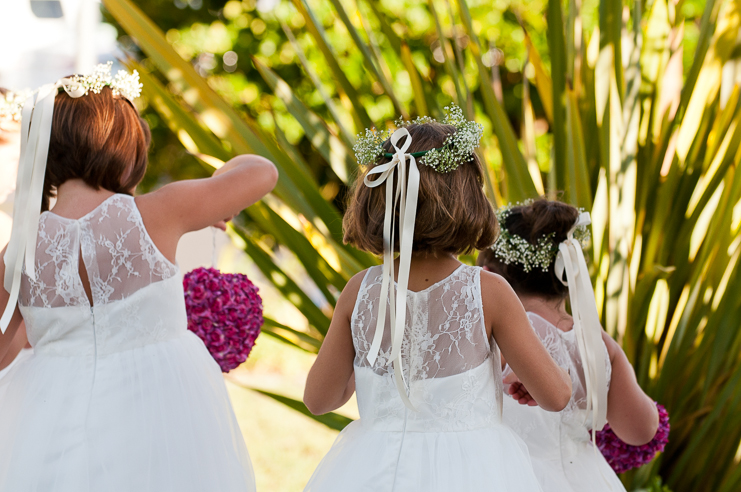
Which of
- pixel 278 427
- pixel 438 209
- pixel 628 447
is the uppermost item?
pixel 438 209

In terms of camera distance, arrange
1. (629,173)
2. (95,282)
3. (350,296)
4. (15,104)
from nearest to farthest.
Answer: (350,296) → (95,282) → (15,104) → (629,173)

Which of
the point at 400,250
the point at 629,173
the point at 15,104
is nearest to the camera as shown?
the point at 400,250

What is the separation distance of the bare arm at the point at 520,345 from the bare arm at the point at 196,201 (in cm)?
70

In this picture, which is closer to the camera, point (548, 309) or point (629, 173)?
point (548, 309)

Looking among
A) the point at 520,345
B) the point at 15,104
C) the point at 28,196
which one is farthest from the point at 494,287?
the point at 15,104

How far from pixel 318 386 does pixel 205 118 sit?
1.32m

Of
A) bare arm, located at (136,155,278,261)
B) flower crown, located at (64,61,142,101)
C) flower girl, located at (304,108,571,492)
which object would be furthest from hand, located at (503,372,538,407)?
flower crown, located at (64,61,142,101)

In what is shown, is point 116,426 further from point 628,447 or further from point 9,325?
point 628,447

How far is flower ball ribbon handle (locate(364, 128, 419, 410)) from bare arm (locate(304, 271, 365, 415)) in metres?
0.13

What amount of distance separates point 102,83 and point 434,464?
47.7 inches

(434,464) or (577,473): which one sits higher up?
(434,464)

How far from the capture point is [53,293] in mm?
1564

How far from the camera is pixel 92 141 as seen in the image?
1.59 meters

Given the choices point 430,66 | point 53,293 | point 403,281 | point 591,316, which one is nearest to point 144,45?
point 53,293
